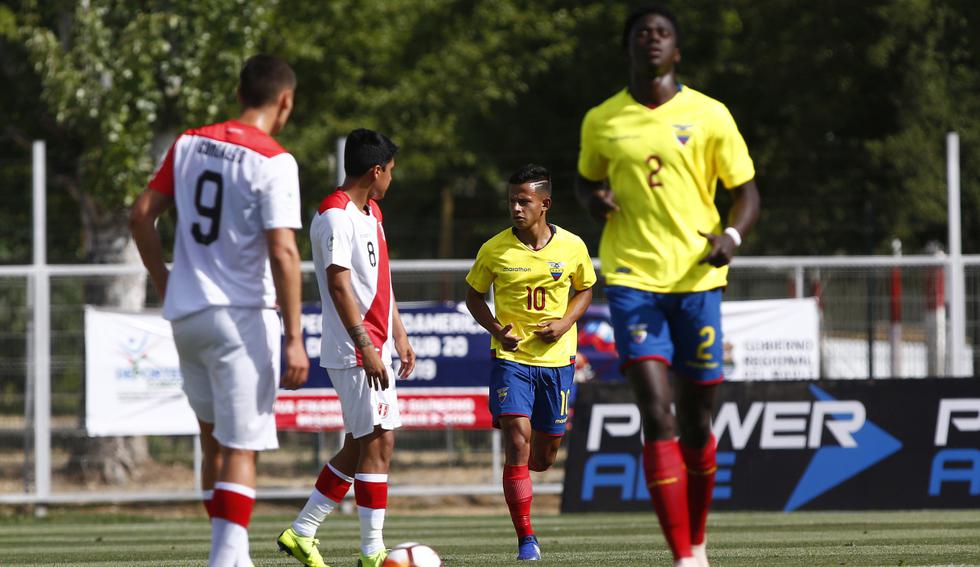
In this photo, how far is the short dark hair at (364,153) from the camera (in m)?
7.56

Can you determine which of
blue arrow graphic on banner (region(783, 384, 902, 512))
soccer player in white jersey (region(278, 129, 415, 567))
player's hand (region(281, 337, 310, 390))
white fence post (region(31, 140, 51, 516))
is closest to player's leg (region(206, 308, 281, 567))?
player's hand (region(281, 337, 310, 390))

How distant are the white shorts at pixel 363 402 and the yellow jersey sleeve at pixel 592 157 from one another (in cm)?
159

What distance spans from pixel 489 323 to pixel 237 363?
11.0 ft

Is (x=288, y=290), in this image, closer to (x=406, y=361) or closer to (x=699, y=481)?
(x=699, y=481)

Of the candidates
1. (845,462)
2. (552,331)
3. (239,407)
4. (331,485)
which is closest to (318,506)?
(331,485)

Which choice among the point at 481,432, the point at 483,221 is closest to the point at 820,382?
the point at 481,432

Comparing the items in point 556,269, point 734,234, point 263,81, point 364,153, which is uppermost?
point 263,81

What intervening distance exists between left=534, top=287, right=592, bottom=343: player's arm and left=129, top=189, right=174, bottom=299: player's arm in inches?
130

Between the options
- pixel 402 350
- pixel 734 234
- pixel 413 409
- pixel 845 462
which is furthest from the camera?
pixel 413 409

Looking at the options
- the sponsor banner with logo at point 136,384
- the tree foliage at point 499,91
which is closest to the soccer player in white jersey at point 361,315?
the sponsor banner with logo at point 136,384

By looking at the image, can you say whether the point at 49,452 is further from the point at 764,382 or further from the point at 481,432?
the point at 764,382

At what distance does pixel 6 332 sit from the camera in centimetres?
1509

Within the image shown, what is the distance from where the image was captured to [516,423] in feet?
28.7

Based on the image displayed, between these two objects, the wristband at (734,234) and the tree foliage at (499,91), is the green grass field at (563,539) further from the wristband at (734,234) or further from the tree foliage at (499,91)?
the tree foliage at (499,91)
